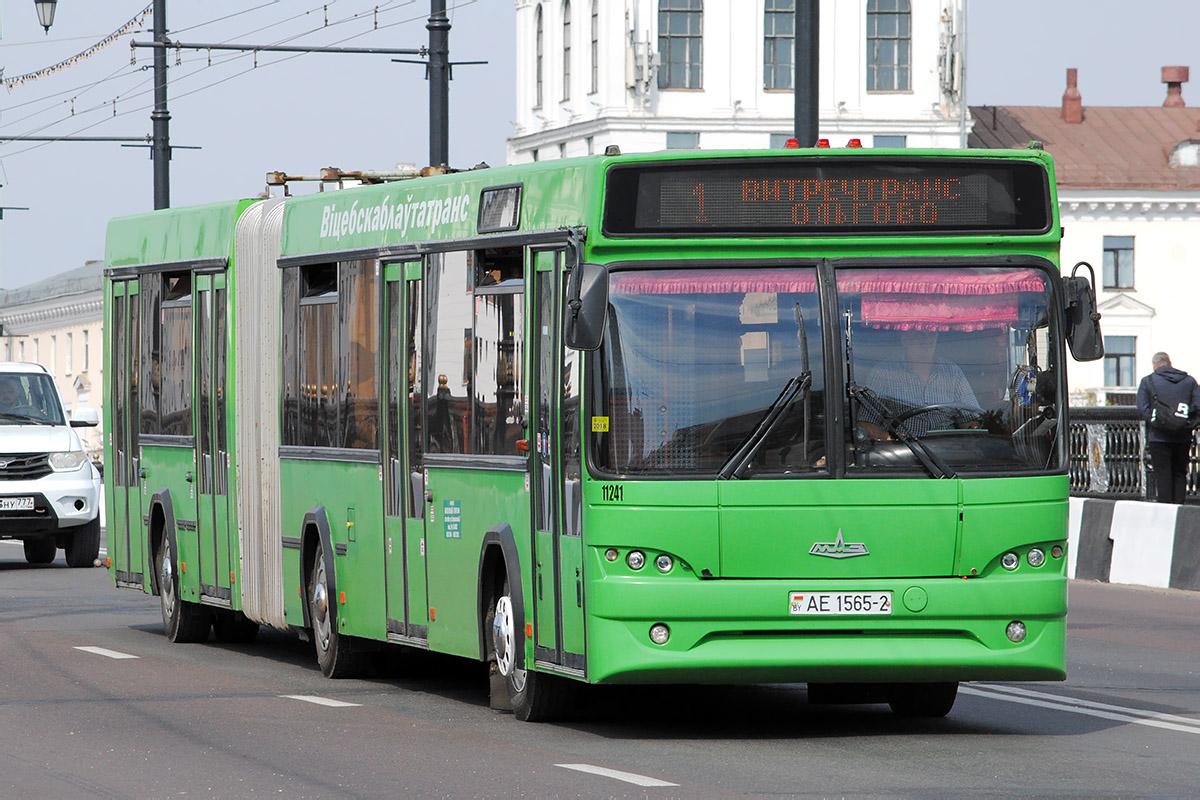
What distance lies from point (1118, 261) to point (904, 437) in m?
77.1

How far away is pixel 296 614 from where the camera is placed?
14859mm

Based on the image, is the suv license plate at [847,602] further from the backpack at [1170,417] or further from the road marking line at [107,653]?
the backpack at [1170,417]

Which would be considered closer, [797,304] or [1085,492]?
[797,304]

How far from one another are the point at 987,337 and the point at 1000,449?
49 cm

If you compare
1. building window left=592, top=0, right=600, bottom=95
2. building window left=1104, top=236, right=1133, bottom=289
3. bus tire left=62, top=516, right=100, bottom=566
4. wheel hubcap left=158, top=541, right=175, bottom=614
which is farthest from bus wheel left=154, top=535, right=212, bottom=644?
building window left=1104, top=236, right=1133, bottom=289

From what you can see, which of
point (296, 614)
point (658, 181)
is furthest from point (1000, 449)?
point (296, 614)

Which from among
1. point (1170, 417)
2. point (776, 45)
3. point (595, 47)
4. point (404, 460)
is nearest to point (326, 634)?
point (404, 460)

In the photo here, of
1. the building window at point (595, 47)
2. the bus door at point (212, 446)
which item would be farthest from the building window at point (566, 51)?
the bus door at point (212, 446)

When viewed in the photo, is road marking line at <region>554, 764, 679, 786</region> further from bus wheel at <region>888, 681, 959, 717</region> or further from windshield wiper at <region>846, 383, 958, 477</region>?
bus wheel at <region>888, 681, 959, 717</region>

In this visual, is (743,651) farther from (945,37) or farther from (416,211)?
(945,37)

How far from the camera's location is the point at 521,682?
11781 mm

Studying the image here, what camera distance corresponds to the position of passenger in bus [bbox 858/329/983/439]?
1081cm

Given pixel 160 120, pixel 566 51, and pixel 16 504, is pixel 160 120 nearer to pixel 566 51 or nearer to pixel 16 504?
pixel 16 504

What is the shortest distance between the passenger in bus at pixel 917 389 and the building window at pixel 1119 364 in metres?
75.0
